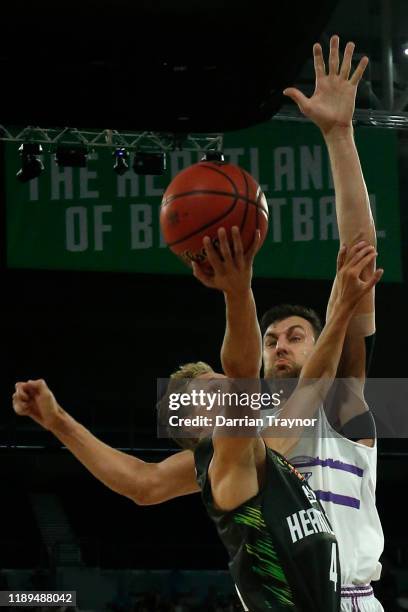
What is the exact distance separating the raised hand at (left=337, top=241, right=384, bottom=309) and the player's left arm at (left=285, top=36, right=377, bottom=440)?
0.34m

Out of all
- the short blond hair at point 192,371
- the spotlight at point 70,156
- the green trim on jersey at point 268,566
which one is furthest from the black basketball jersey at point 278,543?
the spotlight at point 70,156

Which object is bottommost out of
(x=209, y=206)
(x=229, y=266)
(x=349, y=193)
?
(x=229, y=266)

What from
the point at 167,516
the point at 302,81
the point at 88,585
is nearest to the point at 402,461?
the point at 167,516

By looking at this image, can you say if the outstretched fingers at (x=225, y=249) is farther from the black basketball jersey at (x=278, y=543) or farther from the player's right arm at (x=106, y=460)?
the player's right arm at (x=106, y=460)

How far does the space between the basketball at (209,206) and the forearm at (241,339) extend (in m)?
0.40

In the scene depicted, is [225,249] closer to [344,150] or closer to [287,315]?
[344,150]

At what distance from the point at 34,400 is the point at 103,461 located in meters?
0.50

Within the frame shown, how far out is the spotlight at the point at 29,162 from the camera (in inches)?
360

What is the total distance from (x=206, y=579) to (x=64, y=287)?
410 cm

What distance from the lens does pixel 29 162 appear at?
364 inches

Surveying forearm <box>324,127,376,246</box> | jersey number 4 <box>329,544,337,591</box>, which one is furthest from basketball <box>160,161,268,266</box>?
jersey number 4 <box>329,544,337,591</box>

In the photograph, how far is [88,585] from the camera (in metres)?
12.9

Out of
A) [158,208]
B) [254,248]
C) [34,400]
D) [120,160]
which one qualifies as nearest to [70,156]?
[120,160]

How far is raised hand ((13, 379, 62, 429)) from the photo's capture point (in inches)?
135
